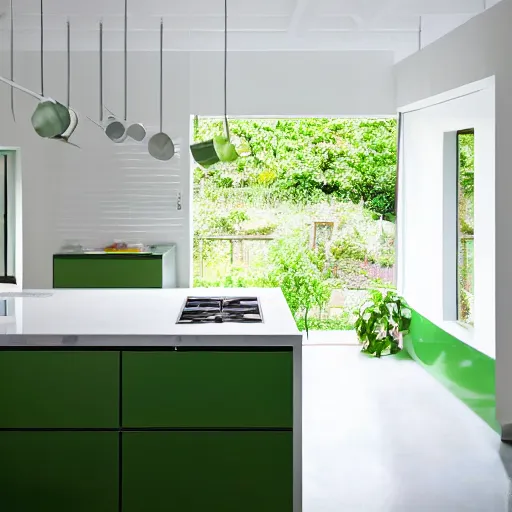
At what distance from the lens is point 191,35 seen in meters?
5.90

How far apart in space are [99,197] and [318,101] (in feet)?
6.92

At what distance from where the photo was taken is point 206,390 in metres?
2.71

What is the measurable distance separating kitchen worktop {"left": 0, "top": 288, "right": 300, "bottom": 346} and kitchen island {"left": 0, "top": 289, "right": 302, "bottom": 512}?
0.11 ft

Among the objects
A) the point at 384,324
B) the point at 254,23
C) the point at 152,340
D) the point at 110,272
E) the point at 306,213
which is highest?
the point at 254,23

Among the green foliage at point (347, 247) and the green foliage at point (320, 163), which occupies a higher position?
the green foliage at point (320, 163)

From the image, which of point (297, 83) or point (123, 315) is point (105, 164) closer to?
point (297, 83)

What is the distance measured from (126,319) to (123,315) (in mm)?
104

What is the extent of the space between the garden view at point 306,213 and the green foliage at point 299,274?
0.01m

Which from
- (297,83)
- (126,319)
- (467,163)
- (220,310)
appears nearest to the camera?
(126,319)

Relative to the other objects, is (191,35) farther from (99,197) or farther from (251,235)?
(251,235)

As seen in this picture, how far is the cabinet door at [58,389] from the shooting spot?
2.70m

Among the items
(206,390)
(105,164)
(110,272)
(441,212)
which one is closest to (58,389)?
(206,390)

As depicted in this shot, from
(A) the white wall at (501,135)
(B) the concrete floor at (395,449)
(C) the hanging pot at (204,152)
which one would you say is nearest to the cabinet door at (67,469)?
(B) the concrete floor at (395,449)

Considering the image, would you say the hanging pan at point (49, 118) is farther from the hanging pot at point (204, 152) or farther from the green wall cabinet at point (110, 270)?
the green wall cabinet at point (110, 270)
